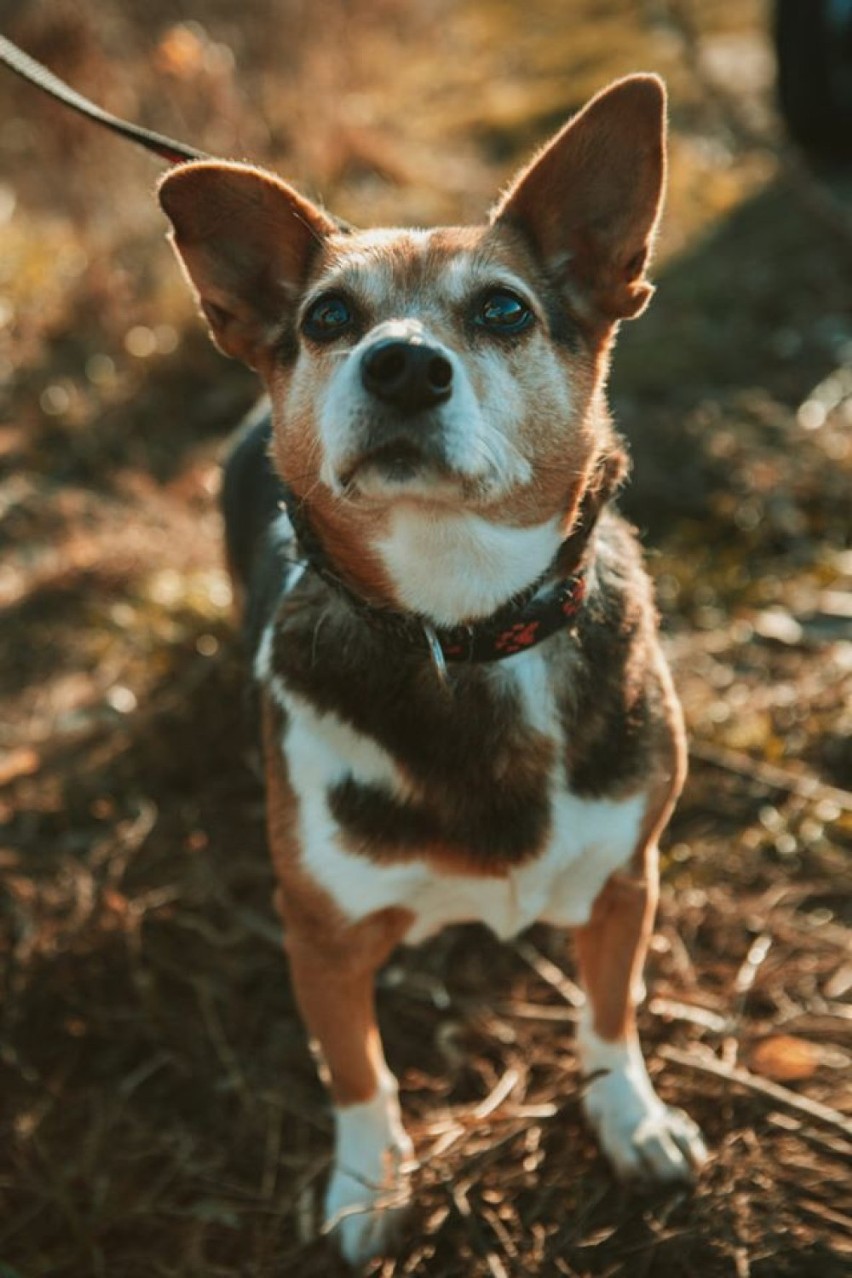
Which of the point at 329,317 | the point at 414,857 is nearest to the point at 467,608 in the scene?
the point at 414,857

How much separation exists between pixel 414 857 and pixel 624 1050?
0.84m

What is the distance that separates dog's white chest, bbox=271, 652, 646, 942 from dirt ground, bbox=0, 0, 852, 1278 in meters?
0.70

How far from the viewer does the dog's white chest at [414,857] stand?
106 inches

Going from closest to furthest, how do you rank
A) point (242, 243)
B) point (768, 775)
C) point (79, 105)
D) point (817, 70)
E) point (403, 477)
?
point (403, 477) → point (242, 243) → point (79, 105) → point (768, 775) → point (817, 70)

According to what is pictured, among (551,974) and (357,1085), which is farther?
(551,974)

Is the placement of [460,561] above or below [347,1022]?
above

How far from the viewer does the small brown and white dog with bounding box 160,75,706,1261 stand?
2.65 metres

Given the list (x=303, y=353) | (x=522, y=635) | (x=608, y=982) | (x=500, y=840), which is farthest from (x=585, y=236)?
(x=608, y=982)

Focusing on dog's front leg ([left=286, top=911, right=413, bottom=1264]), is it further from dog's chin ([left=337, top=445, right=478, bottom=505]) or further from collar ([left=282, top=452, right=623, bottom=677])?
dog's chin ([left=337, top=445, right=478, bottom=505])

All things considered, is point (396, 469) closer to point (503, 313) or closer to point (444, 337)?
point (444, 337)

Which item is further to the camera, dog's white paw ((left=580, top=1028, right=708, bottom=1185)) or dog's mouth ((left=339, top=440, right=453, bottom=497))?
dog's white paw ((left=580, top=1028, right=708, bottom=1185))

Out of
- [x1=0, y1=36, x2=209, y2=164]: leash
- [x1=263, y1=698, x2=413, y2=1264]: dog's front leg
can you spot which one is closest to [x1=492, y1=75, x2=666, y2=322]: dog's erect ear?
[x1=0, y1=36, x2=209, y2=164]: leash

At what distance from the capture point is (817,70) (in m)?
6.85

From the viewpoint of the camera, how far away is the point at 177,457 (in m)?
6.07
